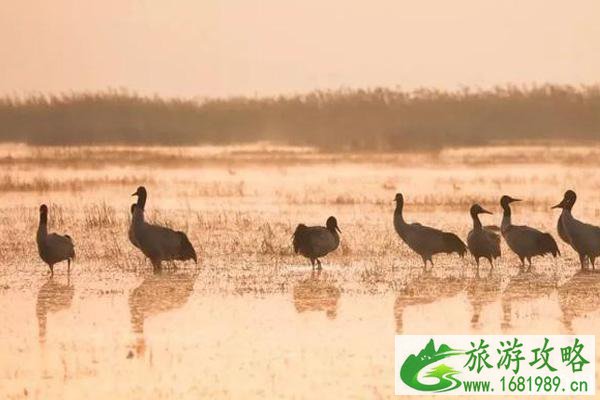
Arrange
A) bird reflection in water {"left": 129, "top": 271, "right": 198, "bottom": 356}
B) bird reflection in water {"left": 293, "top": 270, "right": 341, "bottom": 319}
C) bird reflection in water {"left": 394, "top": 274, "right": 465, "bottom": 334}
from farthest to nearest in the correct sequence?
bird reflection in water {"left": 394, "top": 274, "right": 465, "bottom": 334}, bird reflection in water {"left": 293, "top": 270, "right": 341, "bottom": 319}, bird reflection in water {"left": 129, "top": 271, "right": 198, "bottom": 356}

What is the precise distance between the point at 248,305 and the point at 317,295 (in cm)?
116

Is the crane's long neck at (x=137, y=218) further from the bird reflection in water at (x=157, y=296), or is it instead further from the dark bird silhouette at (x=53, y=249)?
the dark bird silhouette at (x=53, y=249)

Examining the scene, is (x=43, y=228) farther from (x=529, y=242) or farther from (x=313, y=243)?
(x=529, y=242)

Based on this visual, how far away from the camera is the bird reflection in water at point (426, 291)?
15.3m

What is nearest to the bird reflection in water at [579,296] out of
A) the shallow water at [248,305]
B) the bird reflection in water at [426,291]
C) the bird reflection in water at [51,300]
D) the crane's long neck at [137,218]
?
the shallow water at [248,305]

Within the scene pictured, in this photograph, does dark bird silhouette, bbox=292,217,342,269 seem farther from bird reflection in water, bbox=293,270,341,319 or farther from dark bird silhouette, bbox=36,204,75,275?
dark bird silhouette, bbox=36,204,75,275

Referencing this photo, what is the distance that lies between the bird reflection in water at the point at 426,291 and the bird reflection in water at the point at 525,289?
2.02 ft

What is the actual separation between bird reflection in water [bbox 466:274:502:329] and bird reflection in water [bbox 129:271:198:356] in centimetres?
318

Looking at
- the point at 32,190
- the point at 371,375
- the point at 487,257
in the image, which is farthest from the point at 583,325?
the point at 32,190

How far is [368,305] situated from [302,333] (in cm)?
186

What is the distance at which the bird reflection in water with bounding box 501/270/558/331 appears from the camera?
1501cm

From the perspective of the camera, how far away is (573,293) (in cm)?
1596

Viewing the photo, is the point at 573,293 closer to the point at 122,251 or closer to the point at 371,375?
the point at 371,375

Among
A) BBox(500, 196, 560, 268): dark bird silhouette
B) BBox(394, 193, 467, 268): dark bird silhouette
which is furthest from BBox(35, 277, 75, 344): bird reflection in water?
BBox(500, 196, 560, 268): dark bird silhouette
